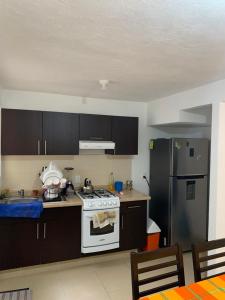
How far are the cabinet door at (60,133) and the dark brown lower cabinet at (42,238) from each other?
808mm

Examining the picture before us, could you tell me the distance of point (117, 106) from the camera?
150 inches

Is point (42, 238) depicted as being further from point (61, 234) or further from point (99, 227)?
point (99, 227)

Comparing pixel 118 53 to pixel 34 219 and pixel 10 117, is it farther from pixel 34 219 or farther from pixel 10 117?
pixel 34 219

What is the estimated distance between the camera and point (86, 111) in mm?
3633

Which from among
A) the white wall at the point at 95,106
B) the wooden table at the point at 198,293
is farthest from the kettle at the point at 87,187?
the wooden table at the point at 198,293

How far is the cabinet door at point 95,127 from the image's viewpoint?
330 centimetres

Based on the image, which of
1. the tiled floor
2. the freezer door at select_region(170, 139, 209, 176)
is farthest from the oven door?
the freezer door at select_region(170, 139, 209, 176)

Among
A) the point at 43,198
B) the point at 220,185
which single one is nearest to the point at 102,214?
the point at 43,198

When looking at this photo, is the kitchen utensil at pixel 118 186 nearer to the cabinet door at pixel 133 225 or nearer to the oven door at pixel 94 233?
the cabinet door at pixel 133 225

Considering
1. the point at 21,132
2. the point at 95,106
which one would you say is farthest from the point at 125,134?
the point at 21,132

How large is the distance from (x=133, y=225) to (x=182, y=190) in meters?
0.92

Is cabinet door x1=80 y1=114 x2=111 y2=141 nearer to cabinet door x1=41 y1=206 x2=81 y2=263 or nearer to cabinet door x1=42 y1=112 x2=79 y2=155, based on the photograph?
cabinet door x1=42 y1=112 x2=79 y2=155

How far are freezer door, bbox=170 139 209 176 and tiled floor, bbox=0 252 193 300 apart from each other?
4.36ft

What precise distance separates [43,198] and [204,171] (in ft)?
8.06
